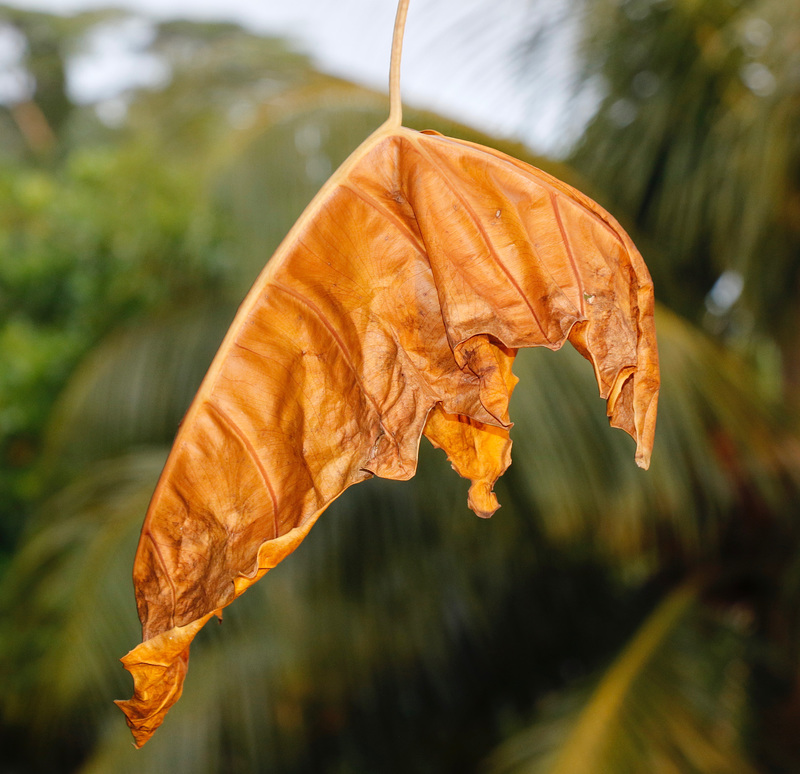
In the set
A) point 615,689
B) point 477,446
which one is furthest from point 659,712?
point 477,446

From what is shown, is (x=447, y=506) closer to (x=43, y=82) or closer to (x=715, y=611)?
(x=715, y=611)

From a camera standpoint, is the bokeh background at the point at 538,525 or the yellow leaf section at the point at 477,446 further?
the bokeh background at the point at 538,525

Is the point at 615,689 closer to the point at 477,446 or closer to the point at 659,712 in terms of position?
A: the point at 659,712

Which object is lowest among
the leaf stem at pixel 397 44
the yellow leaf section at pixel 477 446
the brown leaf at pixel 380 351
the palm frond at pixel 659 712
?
the palm frond at pixel 659 712

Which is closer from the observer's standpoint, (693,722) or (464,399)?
(464,399)

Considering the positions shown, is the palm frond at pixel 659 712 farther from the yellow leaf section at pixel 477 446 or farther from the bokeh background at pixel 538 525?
the yellow leaf section at pixel 477 446

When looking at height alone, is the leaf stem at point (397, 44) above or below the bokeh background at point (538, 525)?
above

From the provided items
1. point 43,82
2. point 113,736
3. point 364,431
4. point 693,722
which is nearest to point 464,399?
point 364,431

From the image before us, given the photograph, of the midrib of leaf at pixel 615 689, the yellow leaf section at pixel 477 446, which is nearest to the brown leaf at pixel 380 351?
the yellow leaf section at pixel 477 446

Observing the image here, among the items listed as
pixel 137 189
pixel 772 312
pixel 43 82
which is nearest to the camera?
pixel 772 312
